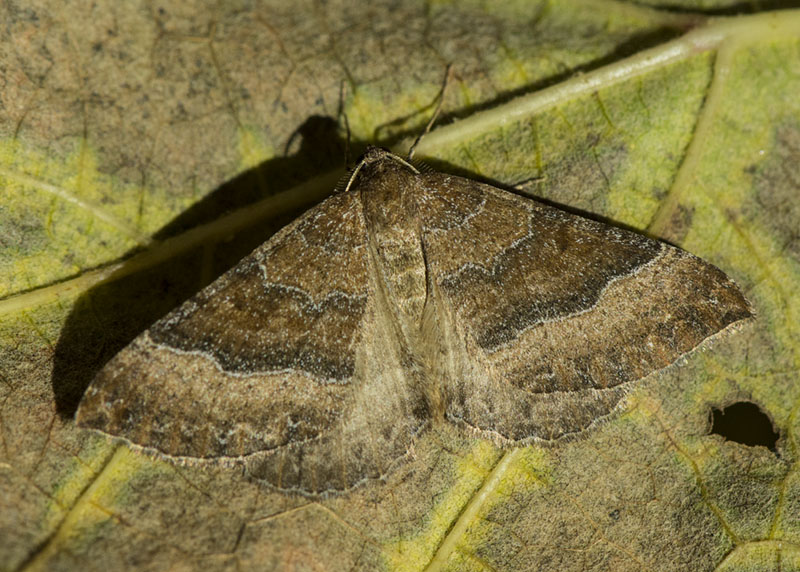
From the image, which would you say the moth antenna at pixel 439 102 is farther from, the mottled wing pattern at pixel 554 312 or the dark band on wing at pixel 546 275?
the dark band on wing at pixel 546 275

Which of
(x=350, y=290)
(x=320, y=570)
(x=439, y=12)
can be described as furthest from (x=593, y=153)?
(x=320, y=570)

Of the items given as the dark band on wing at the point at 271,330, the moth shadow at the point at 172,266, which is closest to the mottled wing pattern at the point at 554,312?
the dark band on wing at the point at 271,330

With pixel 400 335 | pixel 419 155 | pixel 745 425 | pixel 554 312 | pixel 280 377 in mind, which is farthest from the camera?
pixel 419 155

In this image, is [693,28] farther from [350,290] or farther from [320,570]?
[320,570]

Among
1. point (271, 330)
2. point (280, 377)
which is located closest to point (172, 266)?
point (271, 330)

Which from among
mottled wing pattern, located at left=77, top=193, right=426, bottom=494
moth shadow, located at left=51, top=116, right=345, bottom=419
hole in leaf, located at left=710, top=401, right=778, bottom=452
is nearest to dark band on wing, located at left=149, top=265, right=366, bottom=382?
mottled wing pattern, located at left=77, top=193, right=426, bottom=494

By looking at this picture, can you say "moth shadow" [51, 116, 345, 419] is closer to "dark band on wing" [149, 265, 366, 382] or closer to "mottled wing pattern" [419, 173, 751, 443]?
"dark band on wing" [149, 265, 366, 382]

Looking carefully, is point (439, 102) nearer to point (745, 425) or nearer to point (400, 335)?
point (400, 335)
